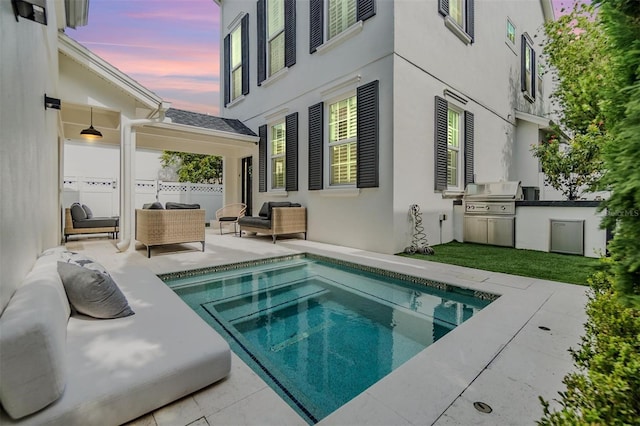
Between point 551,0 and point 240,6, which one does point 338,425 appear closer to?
point 240,6

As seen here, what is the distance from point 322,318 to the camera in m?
2.85

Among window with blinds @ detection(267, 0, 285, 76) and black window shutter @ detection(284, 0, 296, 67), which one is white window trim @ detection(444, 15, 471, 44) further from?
window with blinds @ detection(267, 0, 285, 76)

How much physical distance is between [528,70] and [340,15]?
7.58 m

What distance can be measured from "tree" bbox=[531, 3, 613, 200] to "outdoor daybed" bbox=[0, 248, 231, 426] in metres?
8.75

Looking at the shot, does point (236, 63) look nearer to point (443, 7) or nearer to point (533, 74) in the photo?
point (443, 7)

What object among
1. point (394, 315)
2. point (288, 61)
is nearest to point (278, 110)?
point (288, 61)

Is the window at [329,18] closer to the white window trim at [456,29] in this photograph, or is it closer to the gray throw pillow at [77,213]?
the white window trim at [456,29]

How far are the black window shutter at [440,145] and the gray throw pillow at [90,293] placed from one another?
5.83 metres

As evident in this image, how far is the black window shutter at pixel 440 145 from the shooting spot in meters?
6.14

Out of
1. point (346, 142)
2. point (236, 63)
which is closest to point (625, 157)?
point (346, 142)

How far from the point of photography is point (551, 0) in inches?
437

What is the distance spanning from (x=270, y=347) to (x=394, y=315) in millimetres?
1278

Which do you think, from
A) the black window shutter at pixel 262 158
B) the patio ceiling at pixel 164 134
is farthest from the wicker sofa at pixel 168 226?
the black window shutter at pixel 262 158

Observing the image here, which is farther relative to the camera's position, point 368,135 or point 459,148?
point 459,148
